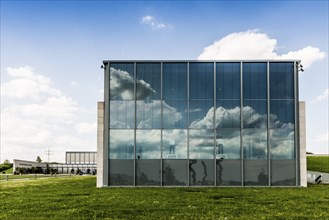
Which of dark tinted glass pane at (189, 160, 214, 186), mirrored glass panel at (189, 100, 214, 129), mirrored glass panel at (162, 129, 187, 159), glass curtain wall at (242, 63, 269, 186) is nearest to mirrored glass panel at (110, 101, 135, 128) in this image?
mirrored glass panel at (162, 129, 187, 159)

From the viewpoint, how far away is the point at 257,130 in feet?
108

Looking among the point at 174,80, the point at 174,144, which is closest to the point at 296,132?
the point at 174,144

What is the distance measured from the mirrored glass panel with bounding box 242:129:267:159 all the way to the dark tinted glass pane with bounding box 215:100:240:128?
1.21m

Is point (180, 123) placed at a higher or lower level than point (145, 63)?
lower

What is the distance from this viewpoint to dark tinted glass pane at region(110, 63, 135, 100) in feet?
109

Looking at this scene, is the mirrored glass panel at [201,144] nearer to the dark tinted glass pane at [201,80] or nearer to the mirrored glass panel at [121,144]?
the dark tinted glass pane at [201,80]

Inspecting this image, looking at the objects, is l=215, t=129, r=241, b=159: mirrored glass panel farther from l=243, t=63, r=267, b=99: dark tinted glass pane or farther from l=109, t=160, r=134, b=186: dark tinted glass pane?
l=109, t=160, r=134, b=186: dark tinted glass pane

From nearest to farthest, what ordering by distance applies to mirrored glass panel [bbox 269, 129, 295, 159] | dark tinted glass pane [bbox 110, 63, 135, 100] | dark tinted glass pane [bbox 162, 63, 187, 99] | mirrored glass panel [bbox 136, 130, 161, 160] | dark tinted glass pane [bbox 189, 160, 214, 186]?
dark tinted glass pane [bbox 189, 160, 214, 186]
mirrored glass panel [bbox 136, 130, 161, 160]
mirrored glass panel [bbox 269, 129, 295, 159]
dark tinted glass pane [bbox 162, 63, 187, 99]
dark tinted glass pane [bbox 110, 63, 135, 100]

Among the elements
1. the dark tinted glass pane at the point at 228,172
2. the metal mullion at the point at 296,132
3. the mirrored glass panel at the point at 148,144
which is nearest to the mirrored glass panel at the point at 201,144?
the dark tinted glass pane at the point at 228,172

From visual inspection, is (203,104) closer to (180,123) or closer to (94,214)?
(180,123)

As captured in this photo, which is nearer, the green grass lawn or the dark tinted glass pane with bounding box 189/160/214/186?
the green grass lawn

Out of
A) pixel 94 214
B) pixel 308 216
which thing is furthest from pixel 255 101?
pixel 94 214

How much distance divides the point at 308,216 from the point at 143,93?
18.9 meters

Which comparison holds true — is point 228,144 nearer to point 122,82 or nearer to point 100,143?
point 122,82
